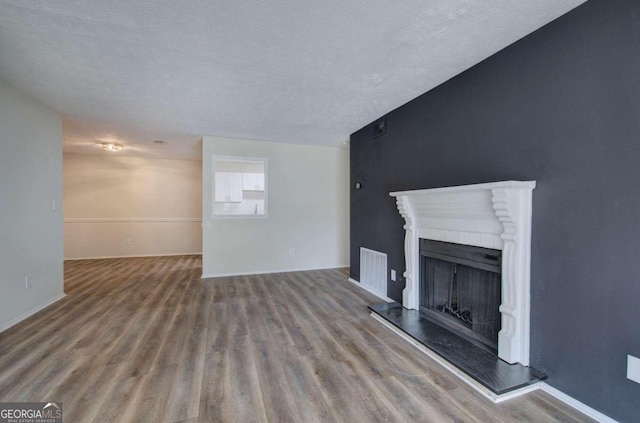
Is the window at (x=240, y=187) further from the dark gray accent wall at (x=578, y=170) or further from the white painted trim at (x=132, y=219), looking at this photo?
the dark gray accent wall at (x=578, y=170)

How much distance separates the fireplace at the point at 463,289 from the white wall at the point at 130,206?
6.38 m

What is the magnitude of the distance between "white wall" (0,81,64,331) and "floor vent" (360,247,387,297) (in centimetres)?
409

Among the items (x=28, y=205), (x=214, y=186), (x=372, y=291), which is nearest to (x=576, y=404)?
(x=372, y=291)

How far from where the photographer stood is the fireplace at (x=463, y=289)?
7.11 feet

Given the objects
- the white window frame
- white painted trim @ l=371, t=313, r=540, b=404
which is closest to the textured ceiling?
the white window frame

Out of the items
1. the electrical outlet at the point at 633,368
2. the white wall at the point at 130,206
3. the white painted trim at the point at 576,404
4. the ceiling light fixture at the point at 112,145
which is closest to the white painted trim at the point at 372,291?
the white painted trim at the point at 576,404

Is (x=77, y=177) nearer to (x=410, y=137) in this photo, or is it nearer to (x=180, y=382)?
(x=180, y=382)

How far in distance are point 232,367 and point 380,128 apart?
323 centimetres

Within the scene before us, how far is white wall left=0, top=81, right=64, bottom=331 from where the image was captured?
269cm

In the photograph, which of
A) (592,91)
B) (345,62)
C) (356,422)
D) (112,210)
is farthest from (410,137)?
(112,210)

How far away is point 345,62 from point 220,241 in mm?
3688

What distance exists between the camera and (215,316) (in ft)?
10.0

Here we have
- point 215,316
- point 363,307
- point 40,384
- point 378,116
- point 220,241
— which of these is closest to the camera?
point 40,384

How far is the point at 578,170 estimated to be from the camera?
5.44 feet
